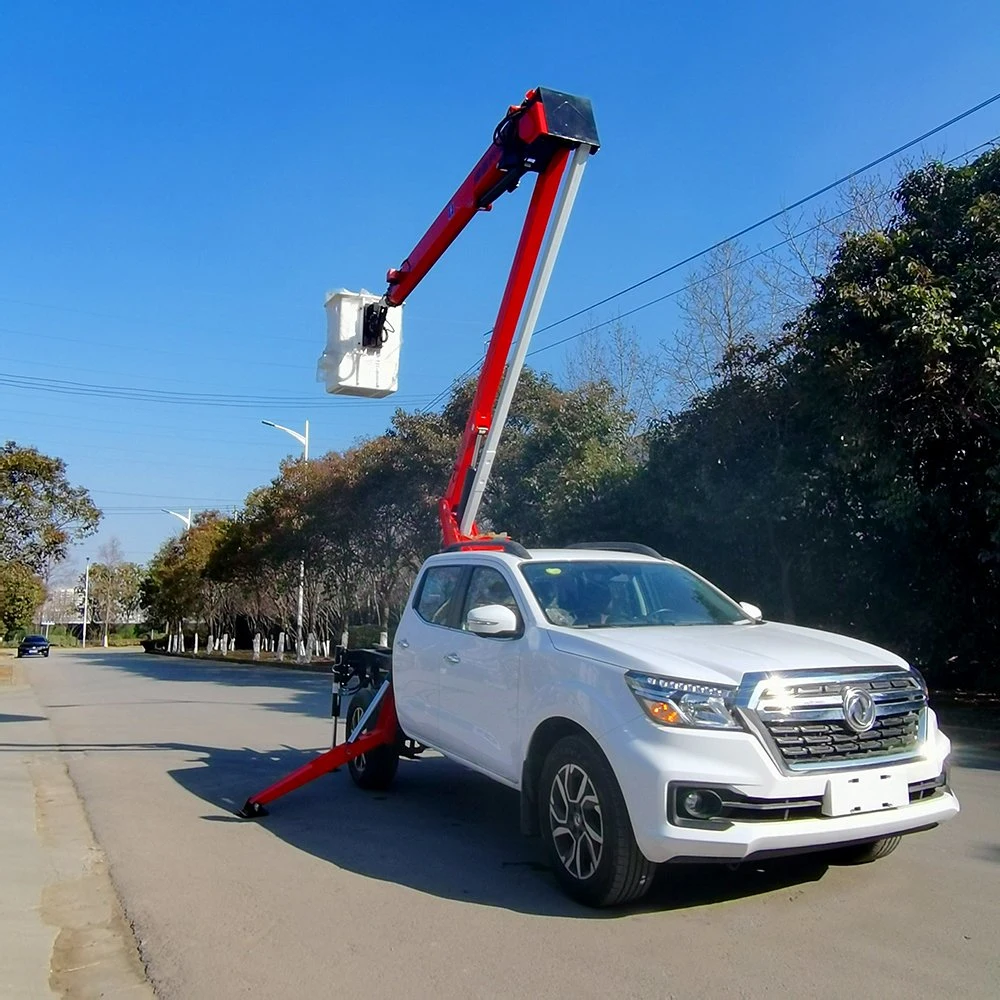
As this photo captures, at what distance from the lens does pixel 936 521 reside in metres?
14.4

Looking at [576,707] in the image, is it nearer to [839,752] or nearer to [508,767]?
[508,767]

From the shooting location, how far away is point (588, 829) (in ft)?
16.3

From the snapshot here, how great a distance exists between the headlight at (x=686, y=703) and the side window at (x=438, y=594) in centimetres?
242

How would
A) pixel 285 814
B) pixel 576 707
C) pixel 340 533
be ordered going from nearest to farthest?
pixel 576 707, pixel 285 814, pixel 340 533

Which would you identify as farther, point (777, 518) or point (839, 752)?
point (777, 518)

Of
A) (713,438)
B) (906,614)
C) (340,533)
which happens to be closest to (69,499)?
(340,533)

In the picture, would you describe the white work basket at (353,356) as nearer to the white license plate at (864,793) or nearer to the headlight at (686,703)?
the headlight at (686,703)

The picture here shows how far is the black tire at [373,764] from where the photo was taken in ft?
27.0

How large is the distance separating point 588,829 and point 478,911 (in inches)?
28.9

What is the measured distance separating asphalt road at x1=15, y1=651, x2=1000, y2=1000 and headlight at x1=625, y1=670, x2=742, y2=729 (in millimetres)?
993

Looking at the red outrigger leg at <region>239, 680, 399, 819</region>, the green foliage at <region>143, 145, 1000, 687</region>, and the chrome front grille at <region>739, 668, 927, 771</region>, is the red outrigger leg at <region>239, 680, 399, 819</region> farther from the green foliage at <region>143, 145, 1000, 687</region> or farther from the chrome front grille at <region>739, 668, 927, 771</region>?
the green foliage at <region>143, 145, 1000, 687</region>

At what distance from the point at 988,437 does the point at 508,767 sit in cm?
973

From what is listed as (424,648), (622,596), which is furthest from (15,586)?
(622,596)

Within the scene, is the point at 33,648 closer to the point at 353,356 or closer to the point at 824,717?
the point at 353,356
